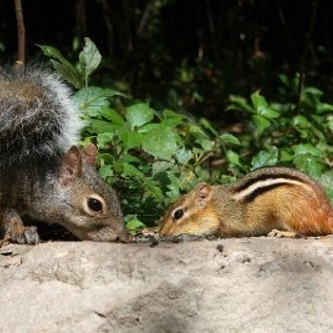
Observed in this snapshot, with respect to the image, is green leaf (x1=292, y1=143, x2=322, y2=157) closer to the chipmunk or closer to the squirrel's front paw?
the chipmunk

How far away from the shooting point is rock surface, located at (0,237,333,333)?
383cm

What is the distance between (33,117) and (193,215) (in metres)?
1.05

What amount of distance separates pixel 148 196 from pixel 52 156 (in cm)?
87

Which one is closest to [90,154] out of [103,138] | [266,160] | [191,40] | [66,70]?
[103,138]

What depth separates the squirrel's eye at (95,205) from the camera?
4.81 meters

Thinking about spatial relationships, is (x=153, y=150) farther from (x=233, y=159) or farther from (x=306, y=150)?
(x=306, y=150)

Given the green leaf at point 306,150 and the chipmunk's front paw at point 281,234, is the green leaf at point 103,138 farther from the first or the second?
the green leaf at point 306,150

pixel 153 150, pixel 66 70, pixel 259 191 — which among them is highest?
pixel 66 70

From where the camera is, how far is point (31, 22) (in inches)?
432

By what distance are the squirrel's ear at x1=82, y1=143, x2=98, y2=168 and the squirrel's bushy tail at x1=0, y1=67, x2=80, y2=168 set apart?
0.08 meters

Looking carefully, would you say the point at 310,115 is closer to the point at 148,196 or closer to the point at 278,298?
the point at 148,196

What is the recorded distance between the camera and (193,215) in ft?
17.0

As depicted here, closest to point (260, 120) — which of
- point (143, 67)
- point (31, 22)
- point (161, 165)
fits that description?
point (161, 165)

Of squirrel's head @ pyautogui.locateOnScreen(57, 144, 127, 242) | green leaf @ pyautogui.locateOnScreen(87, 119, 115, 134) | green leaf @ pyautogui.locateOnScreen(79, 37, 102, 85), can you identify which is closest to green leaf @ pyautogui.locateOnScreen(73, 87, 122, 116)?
green leaf @ pyautogui.locateOnScreen(87, 119, 115, 134)
